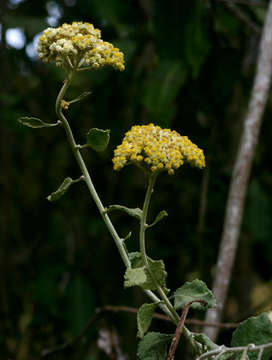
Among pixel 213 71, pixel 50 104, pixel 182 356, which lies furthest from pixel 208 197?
pixel 50 104

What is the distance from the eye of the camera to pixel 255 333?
101 centimetres

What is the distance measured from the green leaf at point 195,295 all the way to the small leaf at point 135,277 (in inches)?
5.6

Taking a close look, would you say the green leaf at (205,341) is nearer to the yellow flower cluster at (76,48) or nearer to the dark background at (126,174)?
the yellow flower cluster at (76,48)

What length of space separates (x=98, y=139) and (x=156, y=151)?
0.14 metres

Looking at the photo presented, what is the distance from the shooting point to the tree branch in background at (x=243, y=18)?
251cm

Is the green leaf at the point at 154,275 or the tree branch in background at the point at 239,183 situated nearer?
the green leaf at the point at 154,275

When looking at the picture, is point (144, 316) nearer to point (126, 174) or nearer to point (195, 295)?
point (195, 295)

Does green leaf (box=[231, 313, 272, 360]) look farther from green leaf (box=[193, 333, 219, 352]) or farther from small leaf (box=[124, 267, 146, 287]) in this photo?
small leaf (box=[124, 267, 146, 287])

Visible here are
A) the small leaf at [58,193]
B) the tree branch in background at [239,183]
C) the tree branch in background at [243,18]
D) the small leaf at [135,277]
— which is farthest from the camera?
the tree branch in background at [243,18]

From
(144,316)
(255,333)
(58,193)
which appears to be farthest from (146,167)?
(255,333)

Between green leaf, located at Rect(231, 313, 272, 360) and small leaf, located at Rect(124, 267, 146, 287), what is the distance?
Result: 0.87 feet

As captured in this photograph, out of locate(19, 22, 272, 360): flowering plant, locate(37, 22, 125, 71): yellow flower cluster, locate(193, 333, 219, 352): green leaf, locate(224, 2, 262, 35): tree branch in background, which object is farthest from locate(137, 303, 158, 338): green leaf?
locate(224, 2, 262, 35): tree branch in background

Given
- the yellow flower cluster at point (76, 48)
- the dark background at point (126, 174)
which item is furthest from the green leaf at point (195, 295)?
the dark background at point (126, 174)

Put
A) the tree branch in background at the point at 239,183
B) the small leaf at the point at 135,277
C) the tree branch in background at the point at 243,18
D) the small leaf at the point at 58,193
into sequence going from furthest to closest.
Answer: the tree branch in background at the point at 243,18, the tree branch in background at the point at 239,183, the small leaf at the point at 58,193, the small leaf at the point at 135,277
